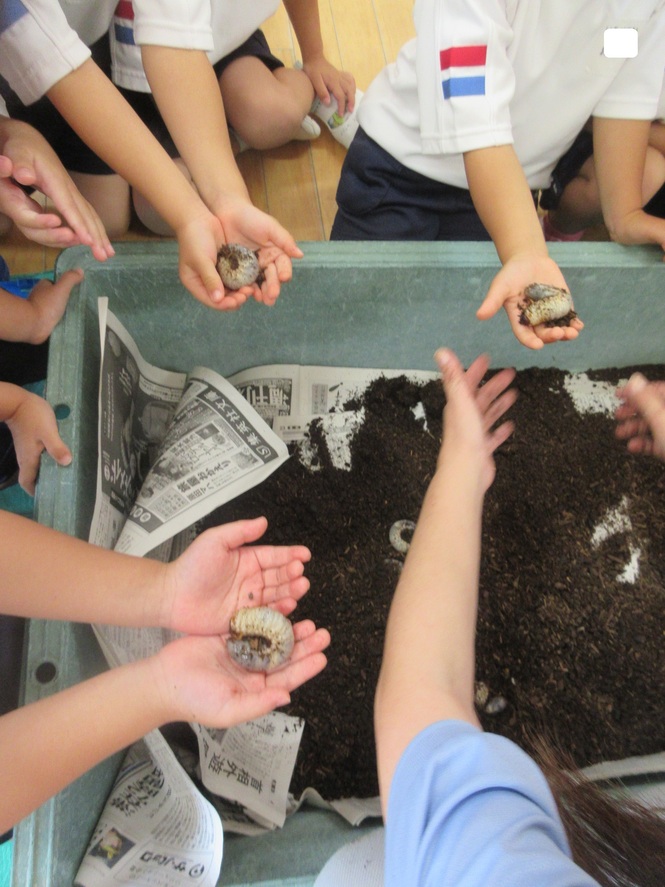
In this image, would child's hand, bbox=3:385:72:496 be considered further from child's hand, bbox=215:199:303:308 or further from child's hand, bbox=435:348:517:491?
child's hand, bbox=435:348:517:491

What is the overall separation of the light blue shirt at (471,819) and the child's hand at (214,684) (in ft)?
0.59

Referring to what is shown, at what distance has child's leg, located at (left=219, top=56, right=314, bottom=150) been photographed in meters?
1.42

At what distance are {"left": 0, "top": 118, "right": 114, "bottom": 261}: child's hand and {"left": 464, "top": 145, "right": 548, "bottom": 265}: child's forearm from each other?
587 millimetres

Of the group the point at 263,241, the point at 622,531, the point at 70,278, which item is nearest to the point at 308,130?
the point at 263,241

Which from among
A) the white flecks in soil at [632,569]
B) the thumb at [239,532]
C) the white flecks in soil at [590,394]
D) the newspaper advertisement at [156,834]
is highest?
the white flecks in soil at [590,394]

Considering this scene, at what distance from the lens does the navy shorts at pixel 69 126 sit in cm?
110

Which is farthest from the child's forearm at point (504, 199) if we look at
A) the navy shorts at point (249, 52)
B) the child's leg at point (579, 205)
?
the navy shorts at point (249, 52)

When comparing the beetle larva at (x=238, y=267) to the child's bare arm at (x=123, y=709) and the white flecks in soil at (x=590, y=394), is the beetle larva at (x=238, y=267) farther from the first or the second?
the white flecks in soil at (x=590, y=394)

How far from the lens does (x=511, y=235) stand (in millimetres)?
918

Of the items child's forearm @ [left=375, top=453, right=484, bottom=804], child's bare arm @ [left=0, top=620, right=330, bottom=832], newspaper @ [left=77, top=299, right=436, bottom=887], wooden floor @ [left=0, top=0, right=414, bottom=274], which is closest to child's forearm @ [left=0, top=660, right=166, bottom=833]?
child's bare arm @ [left=0, top=620, right=330, bottom=832]

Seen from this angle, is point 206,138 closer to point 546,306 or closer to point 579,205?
point 546,306

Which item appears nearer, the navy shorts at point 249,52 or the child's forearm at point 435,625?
the child's forearm at point 435,625

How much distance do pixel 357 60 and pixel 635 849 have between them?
2099 mm

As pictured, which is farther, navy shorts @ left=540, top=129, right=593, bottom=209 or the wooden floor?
the wooden floor
